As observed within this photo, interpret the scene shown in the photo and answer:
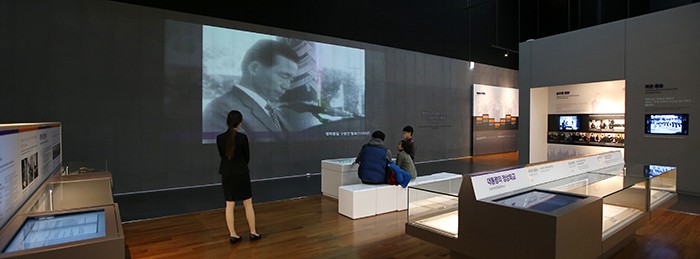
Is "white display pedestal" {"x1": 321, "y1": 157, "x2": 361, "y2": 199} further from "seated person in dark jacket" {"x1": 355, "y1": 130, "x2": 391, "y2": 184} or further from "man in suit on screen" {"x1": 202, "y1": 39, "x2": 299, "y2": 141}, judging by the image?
"man in suit on screen" {"x1": 202, "y1": 39, "x2": 299, "y2": 141}

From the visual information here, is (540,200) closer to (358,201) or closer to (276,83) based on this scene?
(358,201)

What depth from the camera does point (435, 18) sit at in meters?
12.2

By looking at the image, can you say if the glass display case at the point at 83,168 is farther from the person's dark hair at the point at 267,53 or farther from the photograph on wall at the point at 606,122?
the photograph on wall at the point at 606,122

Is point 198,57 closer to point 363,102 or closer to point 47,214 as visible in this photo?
point 363,102

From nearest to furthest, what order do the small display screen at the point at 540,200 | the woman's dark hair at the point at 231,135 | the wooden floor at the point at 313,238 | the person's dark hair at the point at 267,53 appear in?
1. the small display screen at the point at 540,200
2. the wooden floor at the point at 313,238
3. the woman's dark hair at the point at 231,135
4. the person's dark hair at the point at 267,53

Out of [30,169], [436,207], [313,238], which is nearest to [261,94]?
[313,238]

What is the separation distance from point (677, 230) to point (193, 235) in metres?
5.66

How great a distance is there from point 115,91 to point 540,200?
6.91 metres

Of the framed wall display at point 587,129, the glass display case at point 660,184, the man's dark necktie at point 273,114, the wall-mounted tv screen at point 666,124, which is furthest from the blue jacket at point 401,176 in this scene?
the framed wall display at point 587,129

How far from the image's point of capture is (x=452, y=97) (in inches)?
500

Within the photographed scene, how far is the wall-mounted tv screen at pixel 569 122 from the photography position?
29.2 ft

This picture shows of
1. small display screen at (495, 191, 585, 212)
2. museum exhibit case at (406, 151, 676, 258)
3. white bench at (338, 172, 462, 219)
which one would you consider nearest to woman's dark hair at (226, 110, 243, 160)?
white bench at (338, 172, 462, 219)

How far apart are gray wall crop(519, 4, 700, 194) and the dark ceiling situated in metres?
1.97

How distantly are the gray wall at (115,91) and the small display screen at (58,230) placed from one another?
5788mm
